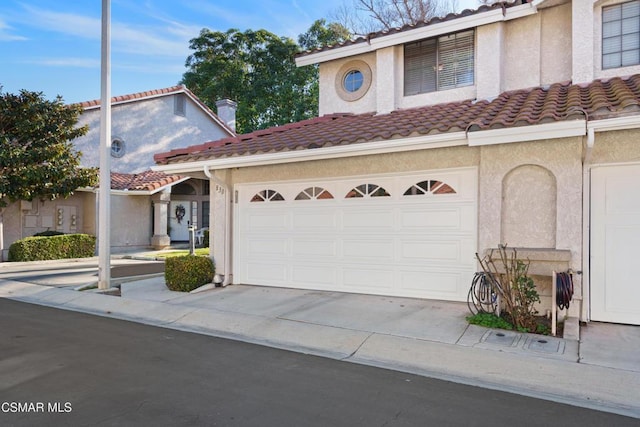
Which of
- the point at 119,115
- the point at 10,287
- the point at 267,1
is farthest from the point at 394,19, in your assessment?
the point at 10,287

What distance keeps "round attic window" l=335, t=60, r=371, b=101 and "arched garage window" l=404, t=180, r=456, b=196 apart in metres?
4.71

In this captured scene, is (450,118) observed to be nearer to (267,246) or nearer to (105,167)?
(267,246)

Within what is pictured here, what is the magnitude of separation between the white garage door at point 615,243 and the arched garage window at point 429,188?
2.31 m

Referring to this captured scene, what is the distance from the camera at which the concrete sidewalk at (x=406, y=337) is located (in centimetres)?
492

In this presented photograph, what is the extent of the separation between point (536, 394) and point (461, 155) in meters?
4.59

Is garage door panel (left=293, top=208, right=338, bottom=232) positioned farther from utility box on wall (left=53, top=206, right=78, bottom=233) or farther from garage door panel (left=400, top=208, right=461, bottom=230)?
utility box on wall (left=53, top=206, right=78, bottom=233)

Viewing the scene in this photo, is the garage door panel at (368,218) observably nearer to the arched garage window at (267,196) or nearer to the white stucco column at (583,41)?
the arched garage window at (267,196)

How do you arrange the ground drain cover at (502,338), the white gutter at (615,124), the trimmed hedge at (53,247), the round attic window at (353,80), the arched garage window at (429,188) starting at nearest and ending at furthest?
the ground drain cover at (502,338)
the white gutter at (615,124)
the arched garage window at (429,188)
the round attic window at (353,80)
the trimmed hedge at (53,247)

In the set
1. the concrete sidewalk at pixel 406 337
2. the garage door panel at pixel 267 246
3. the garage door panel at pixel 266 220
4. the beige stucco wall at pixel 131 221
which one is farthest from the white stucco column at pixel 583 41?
the beige stucco wall at pixel 131 221

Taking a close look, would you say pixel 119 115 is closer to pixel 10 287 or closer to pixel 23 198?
pixel 23 198

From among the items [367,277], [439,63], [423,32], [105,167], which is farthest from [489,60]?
[105,167]

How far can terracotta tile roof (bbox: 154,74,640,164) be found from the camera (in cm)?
688

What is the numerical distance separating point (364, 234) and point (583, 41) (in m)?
5.99
